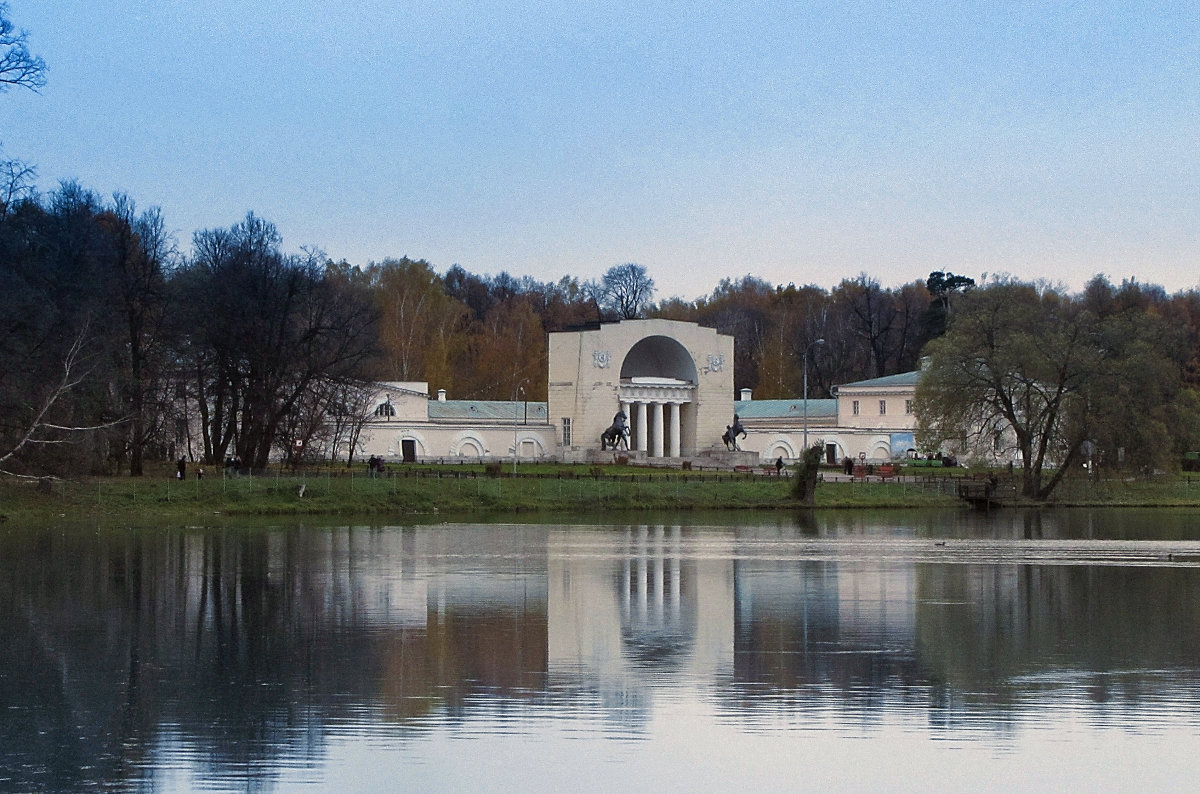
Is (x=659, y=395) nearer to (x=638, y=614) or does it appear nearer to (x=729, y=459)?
(x=729, y=459)

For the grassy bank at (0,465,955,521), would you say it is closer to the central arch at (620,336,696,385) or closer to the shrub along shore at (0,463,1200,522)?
the shrub along shore at (0,463,1200,522)

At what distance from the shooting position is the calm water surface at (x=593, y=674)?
38.2 ft

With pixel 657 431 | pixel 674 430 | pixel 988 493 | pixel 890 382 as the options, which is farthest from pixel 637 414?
pixel 988 493

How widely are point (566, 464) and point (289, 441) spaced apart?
28.9m

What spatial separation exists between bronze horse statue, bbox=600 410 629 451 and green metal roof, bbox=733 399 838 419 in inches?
569

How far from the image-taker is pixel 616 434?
90.3 metres

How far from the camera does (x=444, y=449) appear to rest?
300 feet

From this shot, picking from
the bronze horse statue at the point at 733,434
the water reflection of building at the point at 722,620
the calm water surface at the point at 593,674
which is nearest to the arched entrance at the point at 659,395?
the bronze horse statue at the point at 733,434

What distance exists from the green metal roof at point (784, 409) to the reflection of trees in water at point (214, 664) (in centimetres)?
7978

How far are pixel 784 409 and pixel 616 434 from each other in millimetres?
21322

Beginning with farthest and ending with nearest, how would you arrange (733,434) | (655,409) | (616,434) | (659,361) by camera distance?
(659,361), (655,409), (733,434), (616,434)

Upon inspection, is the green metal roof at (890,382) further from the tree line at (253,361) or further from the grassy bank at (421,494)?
the grassy bank at (421,494)

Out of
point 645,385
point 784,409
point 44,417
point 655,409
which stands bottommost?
point 44,417

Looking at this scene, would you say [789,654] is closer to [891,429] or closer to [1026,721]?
[1026,721]
